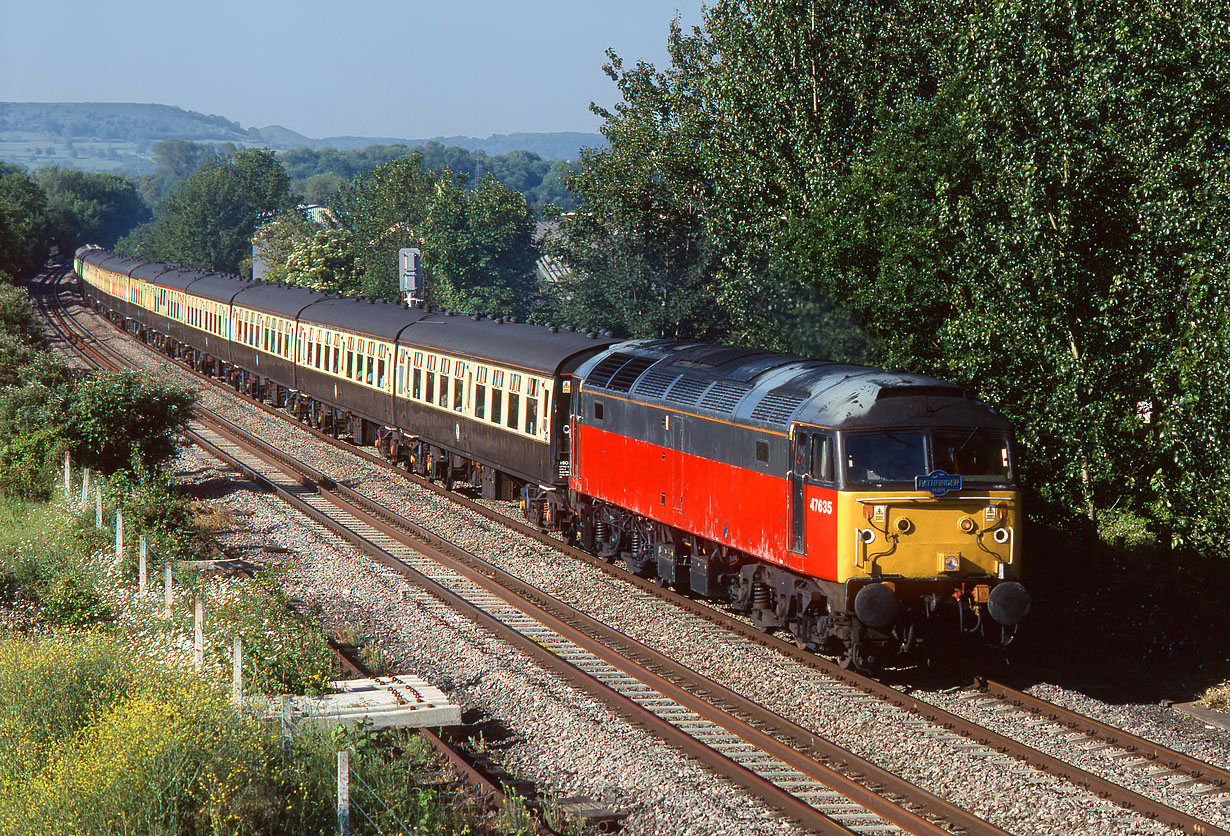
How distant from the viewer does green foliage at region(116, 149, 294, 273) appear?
138 m

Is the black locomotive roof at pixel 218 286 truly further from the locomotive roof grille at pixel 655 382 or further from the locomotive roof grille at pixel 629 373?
the locomotive roof grille at pixel 655 382

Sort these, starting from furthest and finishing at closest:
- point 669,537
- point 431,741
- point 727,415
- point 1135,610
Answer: point 669,537, point 1135,610, point 727,415, point 431,741

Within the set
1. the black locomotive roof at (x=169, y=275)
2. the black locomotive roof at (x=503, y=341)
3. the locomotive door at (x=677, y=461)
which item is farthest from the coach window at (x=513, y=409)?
the black locomotive roof at (x=169, y=275)

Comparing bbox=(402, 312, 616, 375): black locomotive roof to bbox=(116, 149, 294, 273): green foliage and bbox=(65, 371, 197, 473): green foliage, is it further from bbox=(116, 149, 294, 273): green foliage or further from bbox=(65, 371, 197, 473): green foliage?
bbox=(116, 149, 294, 273): green foliage

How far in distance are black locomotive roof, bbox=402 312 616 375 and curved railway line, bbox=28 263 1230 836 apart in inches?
172

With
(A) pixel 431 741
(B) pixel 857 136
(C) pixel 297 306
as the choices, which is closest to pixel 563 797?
(A) pixel 431 741

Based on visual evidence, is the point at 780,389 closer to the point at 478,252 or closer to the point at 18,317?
the point at 18,317

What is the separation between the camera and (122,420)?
27109 mm

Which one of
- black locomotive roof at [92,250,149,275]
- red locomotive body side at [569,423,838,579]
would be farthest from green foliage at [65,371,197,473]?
black locomotive roof at [92,250,149,275]

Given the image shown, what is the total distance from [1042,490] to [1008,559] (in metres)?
4.51

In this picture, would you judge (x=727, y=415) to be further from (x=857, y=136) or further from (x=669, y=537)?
(x=857, y=136)

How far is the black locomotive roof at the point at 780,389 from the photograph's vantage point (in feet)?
47.8

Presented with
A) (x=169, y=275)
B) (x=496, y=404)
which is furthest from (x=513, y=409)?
(x=169, y=275)

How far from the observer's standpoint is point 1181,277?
17156 mm
